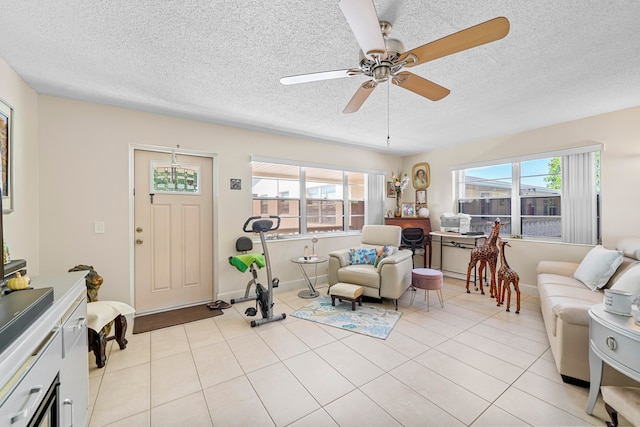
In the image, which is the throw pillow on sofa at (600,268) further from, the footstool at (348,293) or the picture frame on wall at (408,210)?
the picture frame on wall at (408,210)

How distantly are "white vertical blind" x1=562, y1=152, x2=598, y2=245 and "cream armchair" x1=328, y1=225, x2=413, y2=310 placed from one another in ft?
7.38

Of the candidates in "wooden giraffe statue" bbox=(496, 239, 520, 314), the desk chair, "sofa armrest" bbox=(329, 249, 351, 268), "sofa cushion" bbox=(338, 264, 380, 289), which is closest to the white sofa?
"wooden giraffe statue" bbox=(496, 239, 520, 314)

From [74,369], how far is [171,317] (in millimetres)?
1957

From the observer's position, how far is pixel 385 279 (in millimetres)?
3412

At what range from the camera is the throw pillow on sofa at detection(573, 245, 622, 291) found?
2584 millimetres

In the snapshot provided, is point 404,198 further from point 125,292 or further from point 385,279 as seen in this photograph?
point 125,292

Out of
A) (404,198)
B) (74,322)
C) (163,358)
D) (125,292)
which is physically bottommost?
(163,358)

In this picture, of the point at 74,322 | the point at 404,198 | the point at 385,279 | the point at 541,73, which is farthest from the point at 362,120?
the point at 74,322

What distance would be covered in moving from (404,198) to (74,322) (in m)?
5.56

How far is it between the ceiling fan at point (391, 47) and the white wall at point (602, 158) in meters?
3.03

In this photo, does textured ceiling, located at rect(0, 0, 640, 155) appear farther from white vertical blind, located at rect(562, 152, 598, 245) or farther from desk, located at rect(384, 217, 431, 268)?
desk, located at rect(384, 217, 431, 268)

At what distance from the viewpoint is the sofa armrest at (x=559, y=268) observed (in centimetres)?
313

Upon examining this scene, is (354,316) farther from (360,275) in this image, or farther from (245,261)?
(245,261)

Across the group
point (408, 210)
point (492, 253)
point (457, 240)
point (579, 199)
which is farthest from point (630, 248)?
point (408, 210)
